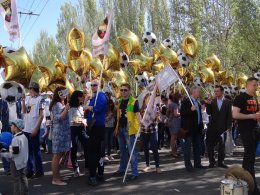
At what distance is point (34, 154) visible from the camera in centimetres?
684

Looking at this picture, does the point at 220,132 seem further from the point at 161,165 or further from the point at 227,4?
the point at 227,4

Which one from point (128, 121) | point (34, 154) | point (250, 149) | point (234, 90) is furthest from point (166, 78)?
point (234, 90)

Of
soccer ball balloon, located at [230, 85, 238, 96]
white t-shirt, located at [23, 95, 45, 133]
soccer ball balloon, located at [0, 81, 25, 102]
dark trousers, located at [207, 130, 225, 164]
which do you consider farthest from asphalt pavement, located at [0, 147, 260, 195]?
soccer ball balloon, located at [230, 85, 238, 96]

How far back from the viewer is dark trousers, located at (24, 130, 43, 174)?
679cm

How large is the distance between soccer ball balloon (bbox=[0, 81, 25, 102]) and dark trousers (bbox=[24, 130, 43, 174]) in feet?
3.87

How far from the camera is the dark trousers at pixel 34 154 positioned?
679 cm

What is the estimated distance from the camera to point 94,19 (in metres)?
35.7

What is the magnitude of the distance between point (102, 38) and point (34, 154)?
96.5 inches

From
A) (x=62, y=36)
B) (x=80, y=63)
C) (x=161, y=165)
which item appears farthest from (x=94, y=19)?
(x=161, y=165)

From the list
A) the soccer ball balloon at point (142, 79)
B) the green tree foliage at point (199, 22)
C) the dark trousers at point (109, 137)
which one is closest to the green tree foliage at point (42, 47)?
the green tree foliage at point (199, 22)

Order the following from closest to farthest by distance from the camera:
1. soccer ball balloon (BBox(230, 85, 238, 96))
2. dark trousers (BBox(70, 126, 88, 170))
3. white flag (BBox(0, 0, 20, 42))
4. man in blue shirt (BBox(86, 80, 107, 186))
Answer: man in blue shirt (BBox(86, 80, 107, 186))
dark trousers (BBox(70, 126, 88, 170))
white flag (BBox(0, 0, 20, 42))
soccer ball balloon (BBox(230, 85, 238, 96))

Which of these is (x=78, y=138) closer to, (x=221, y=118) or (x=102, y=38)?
(x=102, y=38)

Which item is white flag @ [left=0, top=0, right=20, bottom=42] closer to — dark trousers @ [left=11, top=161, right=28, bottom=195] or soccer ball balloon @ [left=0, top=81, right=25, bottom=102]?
soccer ball balloon @ [left=0, top=81, right=25, bottom=102]

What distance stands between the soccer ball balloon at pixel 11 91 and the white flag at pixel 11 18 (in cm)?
139
